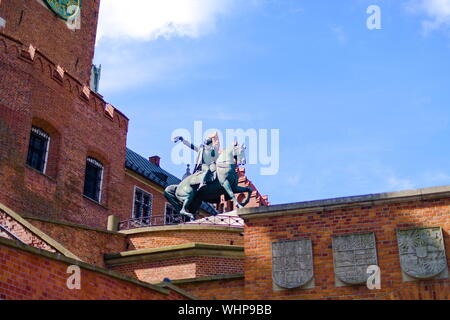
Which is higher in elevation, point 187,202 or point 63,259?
point 187,202

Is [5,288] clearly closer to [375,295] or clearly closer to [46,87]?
[375,295]

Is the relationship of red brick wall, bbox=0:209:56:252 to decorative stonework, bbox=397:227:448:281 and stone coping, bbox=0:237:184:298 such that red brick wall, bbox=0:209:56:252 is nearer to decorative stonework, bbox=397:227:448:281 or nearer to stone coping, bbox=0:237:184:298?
stone coping, bbox=0:237:184:298

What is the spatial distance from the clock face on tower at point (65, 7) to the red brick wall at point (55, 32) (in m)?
0.23

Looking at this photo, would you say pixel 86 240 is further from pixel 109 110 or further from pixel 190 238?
pixel 109 110

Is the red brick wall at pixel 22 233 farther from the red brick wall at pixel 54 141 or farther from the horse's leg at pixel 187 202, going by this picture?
the horse's leg at pixel 187 202

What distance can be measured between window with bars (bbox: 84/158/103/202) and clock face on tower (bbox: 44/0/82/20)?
249 inches

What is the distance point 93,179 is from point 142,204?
5930 millimetres

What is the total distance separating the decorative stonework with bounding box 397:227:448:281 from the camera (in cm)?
1338

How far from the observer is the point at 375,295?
13555mm

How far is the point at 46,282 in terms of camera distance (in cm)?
1032

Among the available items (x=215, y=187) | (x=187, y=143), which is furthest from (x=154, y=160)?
(x=215, y=187)
